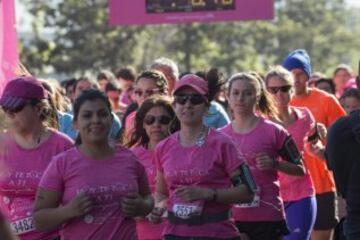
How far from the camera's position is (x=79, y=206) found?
19.8 feet

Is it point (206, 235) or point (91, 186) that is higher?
point (91, 186)

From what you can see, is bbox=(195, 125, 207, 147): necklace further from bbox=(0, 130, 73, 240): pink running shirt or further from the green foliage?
the green foliage

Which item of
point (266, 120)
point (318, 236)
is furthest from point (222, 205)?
point (318, 236)

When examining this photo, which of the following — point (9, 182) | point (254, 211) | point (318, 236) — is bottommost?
point (318, 236)

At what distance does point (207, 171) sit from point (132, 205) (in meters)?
0.84

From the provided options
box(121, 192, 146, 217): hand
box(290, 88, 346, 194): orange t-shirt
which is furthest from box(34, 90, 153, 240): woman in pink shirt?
box(290, 88, 346, 194): orange t-shirt

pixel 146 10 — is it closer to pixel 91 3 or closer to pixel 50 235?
pixel 50 235

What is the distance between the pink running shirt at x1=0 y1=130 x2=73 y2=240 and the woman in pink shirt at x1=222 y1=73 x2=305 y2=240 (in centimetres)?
169

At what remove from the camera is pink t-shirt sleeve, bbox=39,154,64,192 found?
20.3 feet

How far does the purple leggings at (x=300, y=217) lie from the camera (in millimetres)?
9211

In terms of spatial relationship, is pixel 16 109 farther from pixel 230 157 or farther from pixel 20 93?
pixel 230 157

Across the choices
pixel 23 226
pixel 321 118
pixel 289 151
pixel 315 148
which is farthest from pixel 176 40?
pixel 23 226

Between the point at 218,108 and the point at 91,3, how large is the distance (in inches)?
1622

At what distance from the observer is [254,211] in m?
8.06
